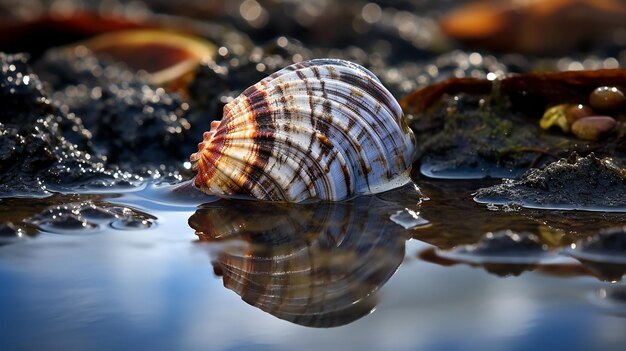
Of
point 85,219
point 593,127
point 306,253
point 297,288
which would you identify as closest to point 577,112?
point 593,127

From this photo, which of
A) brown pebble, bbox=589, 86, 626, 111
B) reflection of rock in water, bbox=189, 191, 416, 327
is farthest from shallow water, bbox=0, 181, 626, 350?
brown pebble, bbox=589, 86, 626, 111

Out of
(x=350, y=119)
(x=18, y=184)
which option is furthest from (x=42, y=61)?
(x=350, y=119)

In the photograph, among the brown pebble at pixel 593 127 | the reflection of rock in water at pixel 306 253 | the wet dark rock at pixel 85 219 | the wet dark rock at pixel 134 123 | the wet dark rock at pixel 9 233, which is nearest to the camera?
the reflection of rock in water at pixel 306 253

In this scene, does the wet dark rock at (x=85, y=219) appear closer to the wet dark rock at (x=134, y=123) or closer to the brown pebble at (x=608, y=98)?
the wet dark rock at (x=134, y=123)

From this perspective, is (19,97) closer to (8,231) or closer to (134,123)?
Result: (134,123)

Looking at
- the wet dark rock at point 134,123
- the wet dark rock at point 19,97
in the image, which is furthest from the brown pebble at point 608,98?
the wet dark rock at point 19,97
